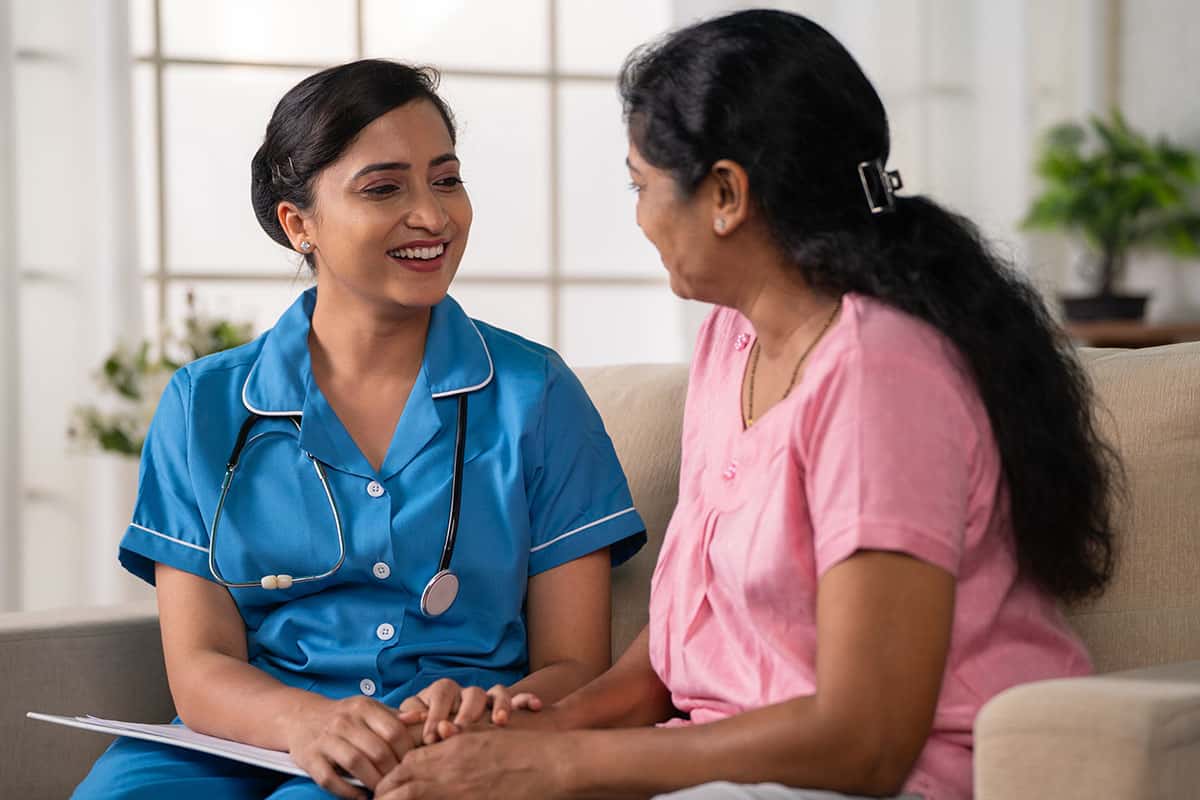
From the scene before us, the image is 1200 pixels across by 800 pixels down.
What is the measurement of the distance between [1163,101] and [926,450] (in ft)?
12.4

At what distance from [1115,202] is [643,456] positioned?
271cm

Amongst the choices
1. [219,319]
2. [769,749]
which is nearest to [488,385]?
[769,749]

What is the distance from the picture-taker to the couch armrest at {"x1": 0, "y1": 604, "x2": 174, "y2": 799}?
1.85 meters

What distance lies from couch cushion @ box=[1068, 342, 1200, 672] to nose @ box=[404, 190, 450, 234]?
85 cm

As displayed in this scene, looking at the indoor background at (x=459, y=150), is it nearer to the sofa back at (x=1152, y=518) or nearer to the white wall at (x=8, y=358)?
the white wall at (x=8, y=358)

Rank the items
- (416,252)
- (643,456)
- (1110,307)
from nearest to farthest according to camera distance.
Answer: (416,252) < (643,456) < (1110,307)

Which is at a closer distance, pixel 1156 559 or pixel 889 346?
pixel 889 346

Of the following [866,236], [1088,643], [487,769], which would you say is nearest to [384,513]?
[487,769]

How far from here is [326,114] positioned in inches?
A: 69.2

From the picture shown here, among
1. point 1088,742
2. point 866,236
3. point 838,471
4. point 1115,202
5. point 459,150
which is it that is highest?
point 459,150

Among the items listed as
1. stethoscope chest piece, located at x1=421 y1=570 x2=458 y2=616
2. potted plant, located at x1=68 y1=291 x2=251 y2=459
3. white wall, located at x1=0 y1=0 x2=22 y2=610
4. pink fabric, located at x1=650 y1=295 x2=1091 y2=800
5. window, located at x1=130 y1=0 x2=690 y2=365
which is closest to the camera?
pink fabric, located at x1=650 y1=295 x2=1091 y2=800

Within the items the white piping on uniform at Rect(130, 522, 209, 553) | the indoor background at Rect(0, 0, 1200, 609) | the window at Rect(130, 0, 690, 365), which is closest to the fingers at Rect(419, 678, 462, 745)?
the white piping on uniform at Rect(130, 522, 209, 553)

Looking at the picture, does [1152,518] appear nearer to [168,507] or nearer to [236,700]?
[236,700]

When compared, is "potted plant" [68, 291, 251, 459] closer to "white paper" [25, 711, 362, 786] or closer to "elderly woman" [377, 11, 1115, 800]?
"white paper" [25, 711, 362, 786]
